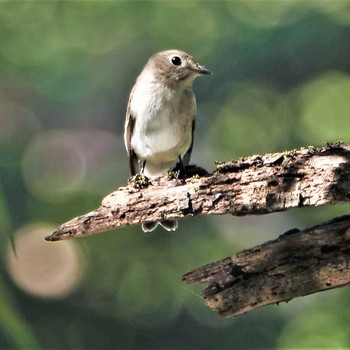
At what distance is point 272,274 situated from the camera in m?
2.36

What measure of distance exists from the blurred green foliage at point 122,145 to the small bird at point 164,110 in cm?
97

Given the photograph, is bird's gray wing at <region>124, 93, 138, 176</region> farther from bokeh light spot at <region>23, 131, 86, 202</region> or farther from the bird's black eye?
bokeh light spot at <region>23, 131, 86, 202</region>

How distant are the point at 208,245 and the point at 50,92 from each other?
1405 millimetres

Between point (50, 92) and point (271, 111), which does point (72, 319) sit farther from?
point (271, 111)

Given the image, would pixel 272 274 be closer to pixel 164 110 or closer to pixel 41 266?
pixel 164 110

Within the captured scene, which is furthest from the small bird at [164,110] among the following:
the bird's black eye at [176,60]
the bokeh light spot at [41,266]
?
the bokeh light spot at [41,266]

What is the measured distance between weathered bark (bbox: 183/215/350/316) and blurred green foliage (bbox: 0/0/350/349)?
2119 mm

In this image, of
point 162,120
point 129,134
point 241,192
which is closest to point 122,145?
point 129,134

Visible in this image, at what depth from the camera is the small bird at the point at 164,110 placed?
3.41 m

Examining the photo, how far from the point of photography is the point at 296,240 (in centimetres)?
235

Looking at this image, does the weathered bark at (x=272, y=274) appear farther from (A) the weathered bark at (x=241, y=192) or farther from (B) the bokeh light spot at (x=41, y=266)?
(B) the bokeh light spot at (x=41, y=266)

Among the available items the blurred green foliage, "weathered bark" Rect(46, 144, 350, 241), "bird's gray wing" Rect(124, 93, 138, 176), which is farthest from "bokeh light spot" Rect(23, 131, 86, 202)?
"weathered bark" Rect(46, 144, 350, 241)

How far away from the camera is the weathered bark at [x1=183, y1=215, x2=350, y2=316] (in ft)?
7.69

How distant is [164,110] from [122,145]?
1252mm
